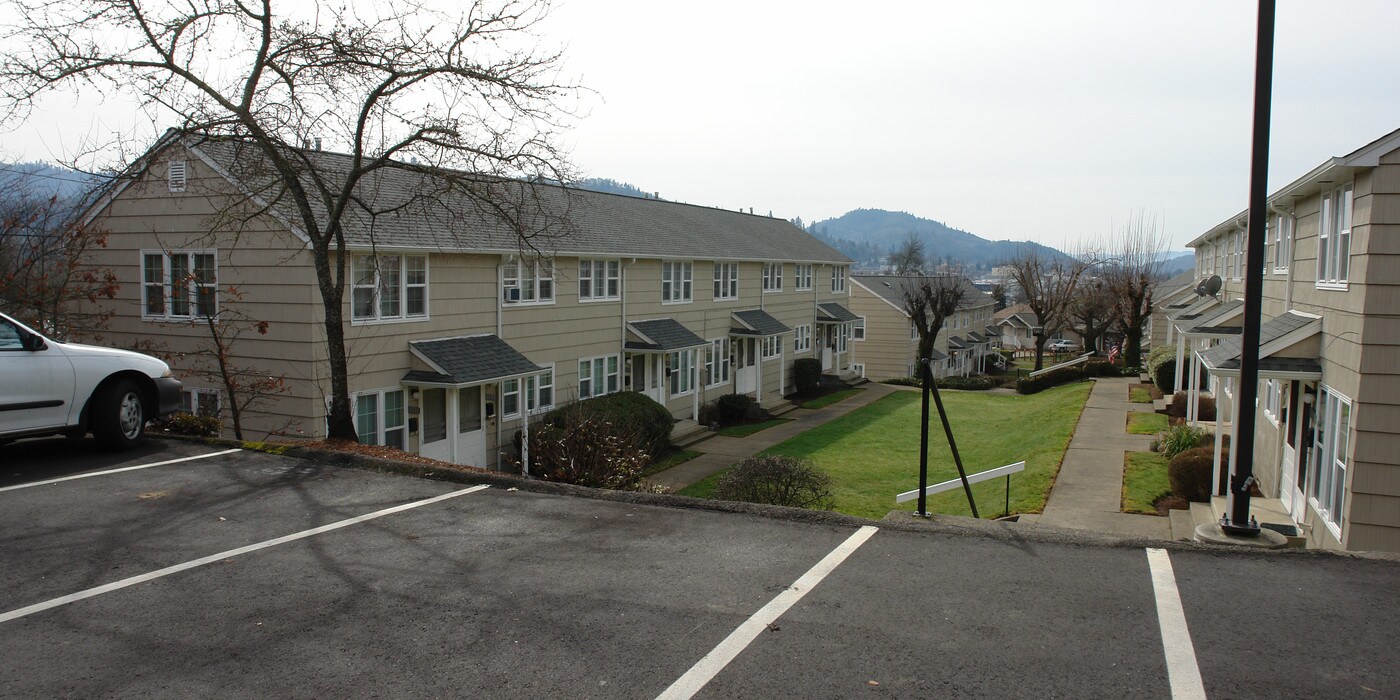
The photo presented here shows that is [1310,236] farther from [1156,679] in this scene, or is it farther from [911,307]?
[911,307]

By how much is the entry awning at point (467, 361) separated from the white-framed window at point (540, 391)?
1129mm

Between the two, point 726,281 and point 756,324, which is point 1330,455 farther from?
point 726,281

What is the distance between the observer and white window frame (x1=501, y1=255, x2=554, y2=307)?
70.2 ft

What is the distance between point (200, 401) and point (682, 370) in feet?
48.9

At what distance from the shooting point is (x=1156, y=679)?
16.8ft

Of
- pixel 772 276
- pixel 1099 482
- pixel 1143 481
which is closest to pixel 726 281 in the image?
pixel 772 276

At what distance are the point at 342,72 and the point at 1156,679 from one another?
11.5m

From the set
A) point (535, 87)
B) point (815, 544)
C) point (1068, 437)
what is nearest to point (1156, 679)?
point (815, 544)

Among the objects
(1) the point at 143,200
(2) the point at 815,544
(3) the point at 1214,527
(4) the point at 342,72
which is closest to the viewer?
(2) the point at 815,544

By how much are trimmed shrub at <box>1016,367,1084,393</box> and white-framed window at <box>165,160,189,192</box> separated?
34747 mm

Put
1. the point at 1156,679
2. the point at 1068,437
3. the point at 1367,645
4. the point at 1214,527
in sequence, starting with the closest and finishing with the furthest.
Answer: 1. the point at 1156,679
2. the point at 1367,645
3. the point at 1214,527
4. the point at 1068,437

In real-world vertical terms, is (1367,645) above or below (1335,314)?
below

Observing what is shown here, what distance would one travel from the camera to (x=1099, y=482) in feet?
56.1

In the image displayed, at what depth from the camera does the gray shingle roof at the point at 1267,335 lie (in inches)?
470
